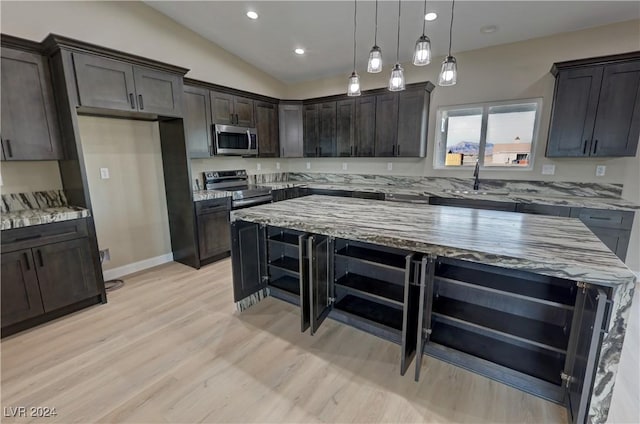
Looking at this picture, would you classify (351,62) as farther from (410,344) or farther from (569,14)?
(410,344)

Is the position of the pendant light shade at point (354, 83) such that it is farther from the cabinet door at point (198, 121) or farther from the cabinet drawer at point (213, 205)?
the cabinet drawer at point (213, 205)

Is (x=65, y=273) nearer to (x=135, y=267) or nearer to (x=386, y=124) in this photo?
(x=135, y=267)

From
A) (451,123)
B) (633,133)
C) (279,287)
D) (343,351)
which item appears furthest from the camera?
(451,123)

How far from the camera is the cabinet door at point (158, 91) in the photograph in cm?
285

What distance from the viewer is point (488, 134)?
3828mm

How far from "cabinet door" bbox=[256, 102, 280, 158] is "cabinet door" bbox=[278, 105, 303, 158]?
0.09 metres

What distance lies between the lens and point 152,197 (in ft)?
12.0

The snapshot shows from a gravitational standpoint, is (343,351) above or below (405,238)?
below

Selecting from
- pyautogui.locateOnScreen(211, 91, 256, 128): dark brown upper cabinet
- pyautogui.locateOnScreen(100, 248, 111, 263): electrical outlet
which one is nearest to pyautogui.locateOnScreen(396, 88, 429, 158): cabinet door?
pyautogui.locateOnScreen(211, 91, 256, 128): dark brown upper cabinet

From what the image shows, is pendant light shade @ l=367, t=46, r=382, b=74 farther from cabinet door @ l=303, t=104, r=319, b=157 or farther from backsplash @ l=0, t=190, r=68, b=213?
Answer: backsplash @ l=0, t=190, r=68, b=213

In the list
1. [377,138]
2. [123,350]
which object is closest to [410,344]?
[123,350]

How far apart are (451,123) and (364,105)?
4.25 feet

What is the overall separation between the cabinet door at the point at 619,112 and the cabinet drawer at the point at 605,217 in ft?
2.06

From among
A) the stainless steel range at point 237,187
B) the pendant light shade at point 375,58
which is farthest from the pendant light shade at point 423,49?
the stainless steel range at point 237,187
